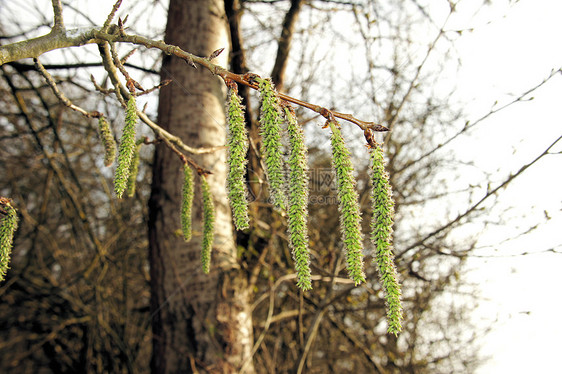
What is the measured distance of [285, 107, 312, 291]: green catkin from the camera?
94cm

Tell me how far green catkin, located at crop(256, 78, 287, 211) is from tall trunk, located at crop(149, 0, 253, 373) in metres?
1.52

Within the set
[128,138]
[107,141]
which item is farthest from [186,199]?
[128,138]

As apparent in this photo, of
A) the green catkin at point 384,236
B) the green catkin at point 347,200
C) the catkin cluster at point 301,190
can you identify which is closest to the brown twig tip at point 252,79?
the catkin cluster at point 301,190

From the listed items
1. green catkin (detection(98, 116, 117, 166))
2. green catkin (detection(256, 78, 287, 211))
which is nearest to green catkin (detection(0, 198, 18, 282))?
green catkin (detection(98, 116, 117, 166))

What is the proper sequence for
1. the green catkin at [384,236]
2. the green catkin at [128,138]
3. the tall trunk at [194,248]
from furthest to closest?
1. the tall trunk at [194,248]
2. the green catkin at [128,138]
3. the green catkin at [384,236]

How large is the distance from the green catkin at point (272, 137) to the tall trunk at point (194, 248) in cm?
152

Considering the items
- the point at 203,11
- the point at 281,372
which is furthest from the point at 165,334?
the point at 281,372

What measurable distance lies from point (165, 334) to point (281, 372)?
2.53 meters

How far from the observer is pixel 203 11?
2.76 metres

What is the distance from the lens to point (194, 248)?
2.39 metres

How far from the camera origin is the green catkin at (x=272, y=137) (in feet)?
Result: 3.09

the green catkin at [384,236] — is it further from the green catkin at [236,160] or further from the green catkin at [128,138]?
the green catkin at [128,138]

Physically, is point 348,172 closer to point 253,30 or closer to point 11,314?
point 253,30

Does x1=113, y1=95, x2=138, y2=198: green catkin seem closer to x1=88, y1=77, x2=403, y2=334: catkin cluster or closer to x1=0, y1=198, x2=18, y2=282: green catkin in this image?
x1=88, y1=77, x2=403, y2=334: catkin cluster
